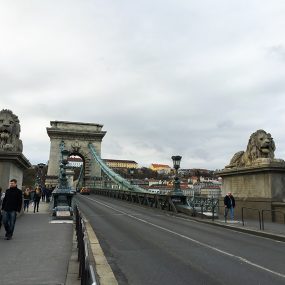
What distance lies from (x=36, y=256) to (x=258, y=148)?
1572cm

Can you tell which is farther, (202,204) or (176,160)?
(176,160)

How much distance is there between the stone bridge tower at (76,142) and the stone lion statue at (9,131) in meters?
66.9

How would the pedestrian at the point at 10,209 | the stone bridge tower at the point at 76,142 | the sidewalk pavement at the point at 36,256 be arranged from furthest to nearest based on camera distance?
1. the stone bridge tower at the point at 76,142
2. the pedestrian at the point at 10,209
3. the sidewalk pavement at the point at 36,256

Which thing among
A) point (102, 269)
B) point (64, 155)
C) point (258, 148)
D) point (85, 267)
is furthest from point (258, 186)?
point (85, 267)

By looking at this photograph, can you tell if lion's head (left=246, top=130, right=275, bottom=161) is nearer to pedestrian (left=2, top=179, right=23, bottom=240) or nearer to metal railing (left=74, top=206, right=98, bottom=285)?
pedestrian (left=2, top=179, right=23, bottom=240)

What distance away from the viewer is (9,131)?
17.2 m

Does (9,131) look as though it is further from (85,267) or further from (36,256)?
(85,267)

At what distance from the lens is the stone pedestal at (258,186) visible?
19.7 m

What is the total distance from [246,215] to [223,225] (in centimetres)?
443

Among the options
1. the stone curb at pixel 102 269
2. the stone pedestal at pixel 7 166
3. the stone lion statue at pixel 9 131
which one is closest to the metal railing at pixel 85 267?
the stone curb at pixel 102 269

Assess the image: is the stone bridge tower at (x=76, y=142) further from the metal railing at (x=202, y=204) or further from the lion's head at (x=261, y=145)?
the lion's head at (x=261, y=145)

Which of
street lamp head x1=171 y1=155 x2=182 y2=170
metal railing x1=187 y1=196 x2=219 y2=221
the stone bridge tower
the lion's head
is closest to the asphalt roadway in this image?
the lion's head

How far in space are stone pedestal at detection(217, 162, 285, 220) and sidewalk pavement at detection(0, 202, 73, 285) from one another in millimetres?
10852

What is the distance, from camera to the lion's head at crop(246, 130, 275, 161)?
2114cm
